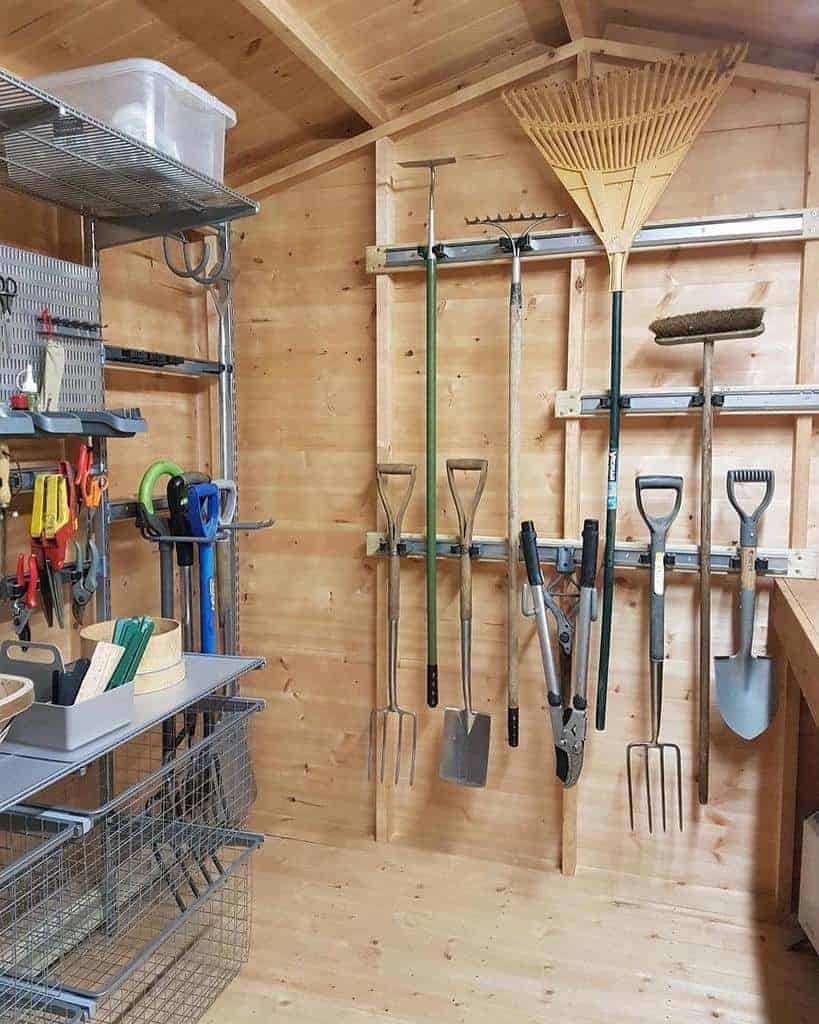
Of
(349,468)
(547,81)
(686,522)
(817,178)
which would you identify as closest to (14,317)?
(349,468)

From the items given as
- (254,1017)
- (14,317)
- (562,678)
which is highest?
(14,317)

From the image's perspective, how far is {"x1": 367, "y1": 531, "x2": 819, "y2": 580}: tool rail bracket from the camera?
7.87 feet

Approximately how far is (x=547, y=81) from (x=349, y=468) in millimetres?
1371

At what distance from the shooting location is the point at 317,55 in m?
2.26

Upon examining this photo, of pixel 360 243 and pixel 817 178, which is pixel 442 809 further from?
pixel 817 178

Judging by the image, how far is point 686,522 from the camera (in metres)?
2.53

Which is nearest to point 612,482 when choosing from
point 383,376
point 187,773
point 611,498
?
point 611,498

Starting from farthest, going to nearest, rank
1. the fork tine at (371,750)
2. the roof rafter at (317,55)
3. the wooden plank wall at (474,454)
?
the fork tine at (371,750)
the wooden plank wall at (474,454)
the roof rafter at (317,55)

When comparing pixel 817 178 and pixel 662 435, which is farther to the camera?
pixel 662 435

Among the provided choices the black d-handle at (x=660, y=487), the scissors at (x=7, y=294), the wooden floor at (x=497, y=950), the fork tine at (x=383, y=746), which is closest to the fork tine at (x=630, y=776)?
the wooden floor at (x=497, y=950)

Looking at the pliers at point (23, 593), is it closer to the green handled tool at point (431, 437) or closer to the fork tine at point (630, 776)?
the green handled tool at point (431, 437)

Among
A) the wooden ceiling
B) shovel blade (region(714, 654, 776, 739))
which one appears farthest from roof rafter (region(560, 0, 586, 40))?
shovel blade (region(714, 654, 776, 739))

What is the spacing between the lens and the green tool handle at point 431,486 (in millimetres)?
2609

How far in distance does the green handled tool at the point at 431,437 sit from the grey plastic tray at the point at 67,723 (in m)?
1.17
